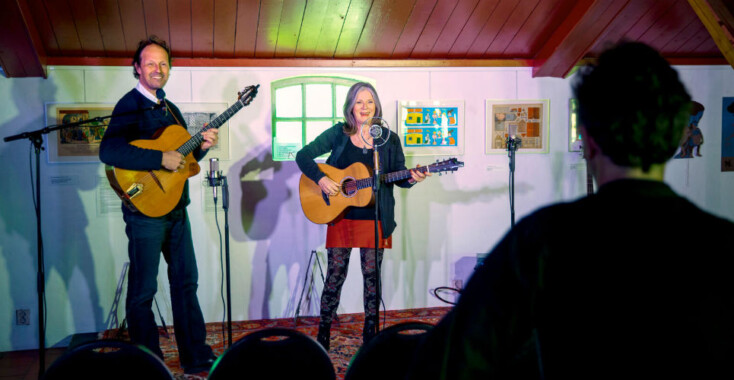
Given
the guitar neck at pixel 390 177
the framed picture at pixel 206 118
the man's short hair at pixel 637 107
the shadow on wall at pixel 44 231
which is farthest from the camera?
the framed picture at pixel 206 118

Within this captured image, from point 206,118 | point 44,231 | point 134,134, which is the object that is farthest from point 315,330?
point 44,231

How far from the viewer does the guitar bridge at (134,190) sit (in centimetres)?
313

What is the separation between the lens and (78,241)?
4.44m

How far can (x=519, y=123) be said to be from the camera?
504 cm

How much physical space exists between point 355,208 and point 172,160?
1298mm

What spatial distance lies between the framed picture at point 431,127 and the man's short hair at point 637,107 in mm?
3906

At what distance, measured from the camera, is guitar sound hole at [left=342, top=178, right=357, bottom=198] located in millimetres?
3605

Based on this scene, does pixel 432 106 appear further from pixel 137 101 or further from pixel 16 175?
pixel 16 175

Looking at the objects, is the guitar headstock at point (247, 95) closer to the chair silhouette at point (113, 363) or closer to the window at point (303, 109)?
the window at point (303, 109)

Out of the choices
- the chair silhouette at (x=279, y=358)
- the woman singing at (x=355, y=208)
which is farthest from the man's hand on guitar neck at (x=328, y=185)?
the chair silhouette at (x=279, y=358)

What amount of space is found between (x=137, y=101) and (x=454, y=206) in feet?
10.2

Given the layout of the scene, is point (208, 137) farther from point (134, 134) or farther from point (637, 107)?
point (637, 107)

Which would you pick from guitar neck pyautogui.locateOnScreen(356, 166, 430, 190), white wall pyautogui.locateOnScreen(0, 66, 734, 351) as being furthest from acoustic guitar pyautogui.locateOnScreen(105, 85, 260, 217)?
white wall pyautogui.locateOnScreen(0, 66, 734, 351)

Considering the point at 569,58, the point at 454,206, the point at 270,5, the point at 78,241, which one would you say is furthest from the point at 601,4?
the point at 78,241
